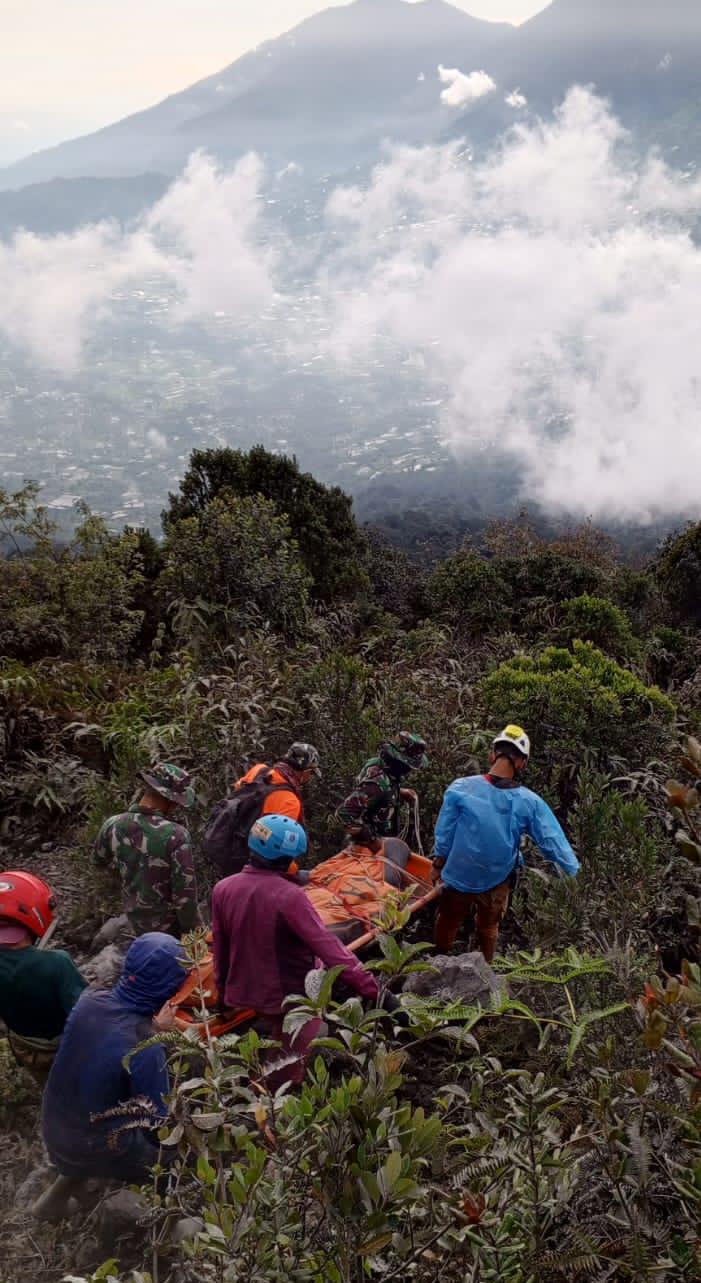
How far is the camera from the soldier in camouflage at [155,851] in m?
4.44

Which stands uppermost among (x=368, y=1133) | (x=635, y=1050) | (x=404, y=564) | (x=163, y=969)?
(x=368, y=1133)

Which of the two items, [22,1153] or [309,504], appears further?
[309,504]

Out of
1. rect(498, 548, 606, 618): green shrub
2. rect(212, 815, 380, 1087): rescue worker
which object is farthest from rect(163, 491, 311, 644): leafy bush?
rect(498, 548, 606, 618): green shrub

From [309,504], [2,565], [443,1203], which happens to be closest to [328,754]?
[443,1203]

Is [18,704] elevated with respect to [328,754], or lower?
elevated

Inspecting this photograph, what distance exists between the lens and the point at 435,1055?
4191 mm

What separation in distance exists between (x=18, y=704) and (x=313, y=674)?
2.62 metres

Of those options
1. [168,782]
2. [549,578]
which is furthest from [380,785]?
[549,578]

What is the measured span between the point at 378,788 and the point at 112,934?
1.79m

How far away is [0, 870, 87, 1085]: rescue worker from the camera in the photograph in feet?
11.2

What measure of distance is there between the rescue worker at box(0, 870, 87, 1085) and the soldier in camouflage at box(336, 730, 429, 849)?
2028 millimetres

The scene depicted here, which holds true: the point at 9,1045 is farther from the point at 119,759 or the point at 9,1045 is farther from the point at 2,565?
the point at 2,565

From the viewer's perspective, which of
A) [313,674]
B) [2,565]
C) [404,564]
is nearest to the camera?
[313,674]

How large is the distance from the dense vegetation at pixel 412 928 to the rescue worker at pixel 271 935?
0.29 meters
